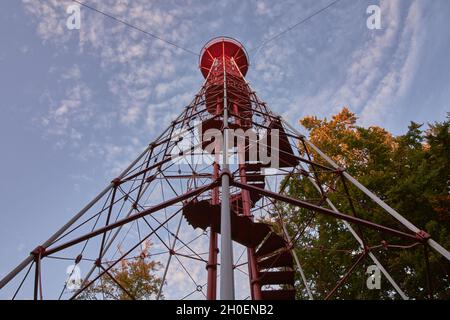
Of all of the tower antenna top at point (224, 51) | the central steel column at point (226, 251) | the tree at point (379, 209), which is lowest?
the central steel column at point (226, 251)

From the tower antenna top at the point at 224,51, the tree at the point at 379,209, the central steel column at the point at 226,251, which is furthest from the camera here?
the tower antenna top at the point at 224,51

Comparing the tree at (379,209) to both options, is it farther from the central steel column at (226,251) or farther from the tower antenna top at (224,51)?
the tower antenna top at (224,51)

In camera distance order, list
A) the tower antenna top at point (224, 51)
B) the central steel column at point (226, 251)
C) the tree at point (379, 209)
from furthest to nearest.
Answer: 1. the tower antenna top at point (224, 51)
2. the tree at point (379, 209)
3. the central steel column at point (226, 251)

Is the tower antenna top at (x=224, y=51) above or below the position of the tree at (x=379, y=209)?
above

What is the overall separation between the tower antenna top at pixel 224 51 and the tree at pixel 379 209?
4.79m

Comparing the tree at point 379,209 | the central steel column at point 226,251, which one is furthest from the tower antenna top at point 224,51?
the central steel column at point 226,251

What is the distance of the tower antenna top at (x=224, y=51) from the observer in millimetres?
16219

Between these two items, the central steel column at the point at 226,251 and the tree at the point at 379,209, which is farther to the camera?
the tree at the point at 379,209

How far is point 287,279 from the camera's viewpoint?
8.42m

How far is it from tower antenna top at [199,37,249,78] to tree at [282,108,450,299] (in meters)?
4.79

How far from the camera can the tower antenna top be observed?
53.2 feet
